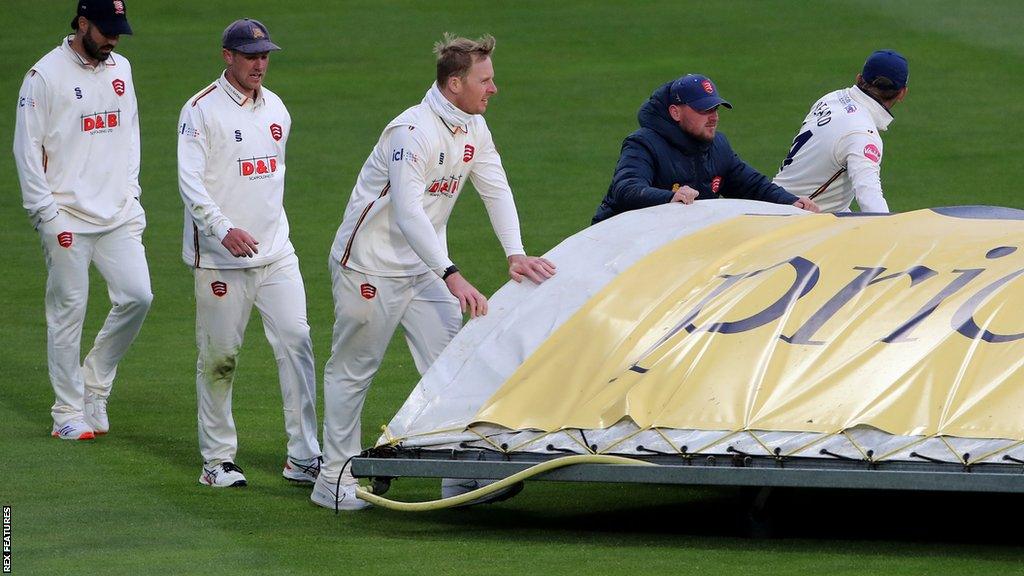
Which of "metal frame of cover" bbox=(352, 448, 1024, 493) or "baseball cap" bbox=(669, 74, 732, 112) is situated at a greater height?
"baseball cap" bbox=(669, 74, 732, 112)

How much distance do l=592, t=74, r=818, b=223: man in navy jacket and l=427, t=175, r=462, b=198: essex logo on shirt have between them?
38.2 inches

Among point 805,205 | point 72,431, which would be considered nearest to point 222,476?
point 72,431

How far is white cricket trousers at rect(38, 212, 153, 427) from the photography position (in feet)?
31.7

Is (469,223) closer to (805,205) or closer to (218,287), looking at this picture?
(805,205)

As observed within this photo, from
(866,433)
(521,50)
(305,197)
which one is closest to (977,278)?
(866,433)

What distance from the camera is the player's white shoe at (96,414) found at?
9789 mm

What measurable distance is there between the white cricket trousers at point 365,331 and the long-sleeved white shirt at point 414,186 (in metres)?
0.07

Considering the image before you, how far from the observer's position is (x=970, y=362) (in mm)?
6938

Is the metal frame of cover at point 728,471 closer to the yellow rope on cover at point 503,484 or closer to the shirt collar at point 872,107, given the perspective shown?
the yellow rope on cover at point 503,484

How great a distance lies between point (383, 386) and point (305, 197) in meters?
7.11

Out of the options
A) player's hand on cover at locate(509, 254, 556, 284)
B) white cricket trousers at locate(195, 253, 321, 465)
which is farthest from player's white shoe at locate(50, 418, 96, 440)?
player's hand on cover at locate(509, 254, 556, 284)

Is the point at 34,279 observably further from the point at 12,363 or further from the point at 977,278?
the point at 977,278

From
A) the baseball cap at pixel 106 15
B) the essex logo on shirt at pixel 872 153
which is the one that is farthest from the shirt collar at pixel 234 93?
the essex logo on shirt at pixel 872 153

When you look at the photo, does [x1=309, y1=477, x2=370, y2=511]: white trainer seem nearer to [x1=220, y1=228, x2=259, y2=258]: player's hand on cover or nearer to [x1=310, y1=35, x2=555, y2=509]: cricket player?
[x1=310, y1=35, x2=555, y2=509]: cricket player
